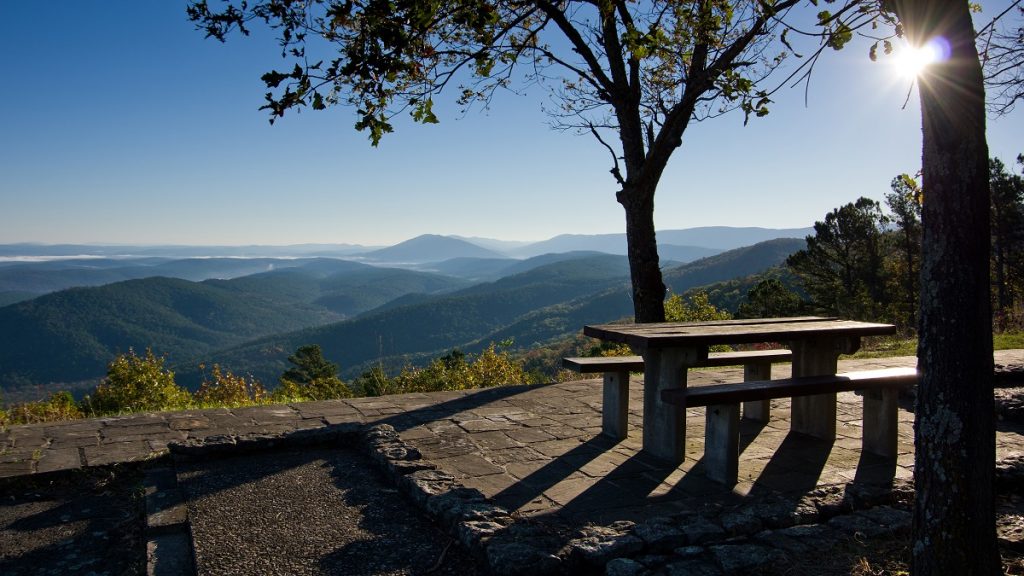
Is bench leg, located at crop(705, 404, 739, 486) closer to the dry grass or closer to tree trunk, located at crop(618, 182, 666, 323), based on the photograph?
the dry grass

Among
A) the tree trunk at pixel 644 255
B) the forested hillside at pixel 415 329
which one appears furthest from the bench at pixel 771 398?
the forested hillside at pixel 415 329

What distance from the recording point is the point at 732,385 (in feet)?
12.8

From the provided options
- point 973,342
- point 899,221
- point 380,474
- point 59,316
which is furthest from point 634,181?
point 59,316

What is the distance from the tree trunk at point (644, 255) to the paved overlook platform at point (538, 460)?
7.19 feet

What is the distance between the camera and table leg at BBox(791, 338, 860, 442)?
464 centimetres

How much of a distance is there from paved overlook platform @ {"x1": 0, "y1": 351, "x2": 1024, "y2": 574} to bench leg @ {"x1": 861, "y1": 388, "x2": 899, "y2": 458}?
13 cm

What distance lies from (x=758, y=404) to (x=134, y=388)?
681 cm

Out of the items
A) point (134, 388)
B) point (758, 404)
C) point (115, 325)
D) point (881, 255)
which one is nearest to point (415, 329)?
point (115, 325)

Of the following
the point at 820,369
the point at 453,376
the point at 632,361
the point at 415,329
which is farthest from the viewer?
the point at 415,329

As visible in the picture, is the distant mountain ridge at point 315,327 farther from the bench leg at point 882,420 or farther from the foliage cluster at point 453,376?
the bench leg at point 882,420

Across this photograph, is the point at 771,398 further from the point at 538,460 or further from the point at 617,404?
the point at 538,460

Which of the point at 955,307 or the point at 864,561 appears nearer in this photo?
the point at 955,307

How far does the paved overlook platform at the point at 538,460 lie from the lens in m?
2.94

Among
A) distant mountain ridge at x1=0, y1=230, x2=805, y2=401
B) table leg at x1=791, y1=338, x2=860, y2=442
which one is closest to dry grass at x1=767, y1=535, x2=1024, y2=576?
table leg at x1=791, y1=338, x2=860, y2=442
